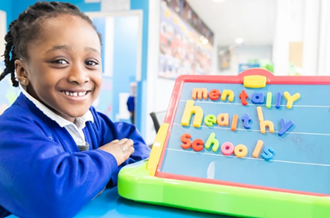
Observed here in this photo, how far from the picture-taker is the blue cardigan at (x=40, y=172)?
0.38m

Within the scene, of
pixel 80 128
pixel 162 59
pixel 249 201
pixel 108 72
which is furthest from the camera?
pixel 108 72

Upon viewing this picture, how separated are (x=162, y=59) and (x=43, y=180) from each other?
2.94m

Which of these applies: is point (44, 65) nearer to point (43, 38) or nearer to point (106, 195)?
point (43, 38)

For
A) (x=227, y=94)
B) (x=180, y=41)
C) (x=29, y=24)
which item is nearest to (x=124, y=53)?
(x=180, y=41)

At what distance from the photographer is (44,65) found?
498 mm

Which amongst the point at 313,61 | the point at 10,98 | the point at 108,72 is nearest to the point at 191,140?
the point at 10,98

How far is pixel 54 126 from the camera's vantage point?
1.75ft

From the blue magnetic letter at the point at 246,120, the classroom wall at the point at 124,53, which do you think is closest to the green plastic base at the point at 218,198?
the blue magnetic letter at the point at 246,120

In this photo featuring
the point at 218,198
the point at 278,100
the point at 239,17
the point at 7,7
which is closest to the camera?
the point at 218,198

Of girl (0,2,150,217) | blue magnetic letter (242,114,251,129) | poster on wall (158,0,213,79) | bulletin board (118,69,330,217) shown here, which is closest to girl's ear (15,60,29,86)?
girl (0,2,150,217)

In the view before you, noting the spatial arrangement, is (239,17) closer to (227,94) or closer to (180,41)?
(180,41)

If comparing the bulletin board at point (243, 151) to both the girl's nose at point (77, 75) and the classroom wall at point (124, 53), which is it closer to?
the girl's nose at point (77, 75)

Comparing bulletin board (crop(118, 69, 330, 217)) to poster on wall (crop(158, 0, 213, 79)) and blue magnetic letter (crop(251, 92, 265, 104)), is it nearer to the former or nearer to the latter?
blue magnetic letter (crop(251, 92, 265, 104))

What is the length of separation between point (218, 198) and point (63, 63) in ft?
1.13
